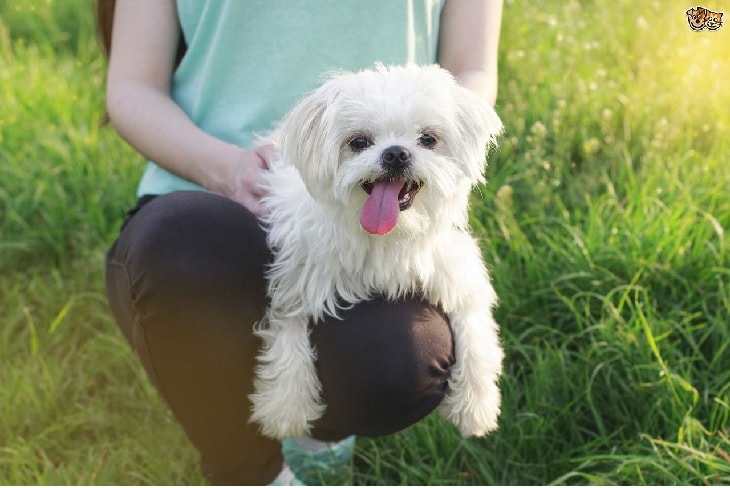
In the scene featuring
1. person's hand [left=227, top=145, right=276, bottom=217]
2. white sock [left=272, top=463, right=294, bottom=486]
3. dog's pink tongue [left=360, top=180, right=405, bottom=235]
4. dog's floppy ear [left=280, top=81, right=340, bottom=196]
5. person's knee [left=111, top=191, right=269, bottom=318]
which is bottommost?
white sock [left=272, top=463, right=294, bottom=486]

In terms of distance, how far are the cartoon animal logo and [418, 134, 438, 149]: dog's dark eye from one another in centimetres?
149

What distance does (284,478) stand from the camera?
2104 millimetres

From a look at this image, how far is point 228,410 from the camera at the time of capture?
1.93 meters

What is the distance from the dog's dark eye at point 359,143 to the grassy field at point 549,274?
31.7 inches

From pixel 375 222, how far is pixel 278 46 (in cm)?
62

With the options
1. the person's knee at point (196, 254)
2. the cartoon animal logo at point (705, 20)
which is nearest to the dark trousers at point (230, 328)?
the person's knee at point (196, 254)

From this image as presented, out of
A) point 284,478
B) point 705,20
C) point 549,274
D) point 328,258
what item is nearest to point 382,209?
point 328,258

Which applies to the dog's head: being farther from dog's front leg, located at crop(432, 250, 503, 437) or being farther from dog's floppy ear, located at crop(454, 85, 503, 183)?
dog's front leg, located at crop(432, 250, 503, 437)

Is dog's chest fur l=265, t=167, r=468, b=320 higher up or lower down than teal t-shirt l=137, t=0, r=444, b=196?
lower down

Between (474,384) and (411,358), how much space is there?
16cm

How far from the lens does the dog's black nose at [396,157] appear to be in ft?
5.01

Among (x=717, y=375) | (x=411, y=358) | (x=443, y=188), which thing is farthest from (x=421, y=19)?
(x=717, y=375)

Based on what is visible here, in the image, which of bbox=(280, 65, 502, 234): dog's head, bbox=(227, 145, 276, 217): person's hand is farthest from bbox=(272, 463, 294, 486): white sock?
bbox=(280, 65, 502, 234): dog's head

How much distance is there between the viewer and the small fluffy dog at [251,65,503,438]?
61.5 inches
